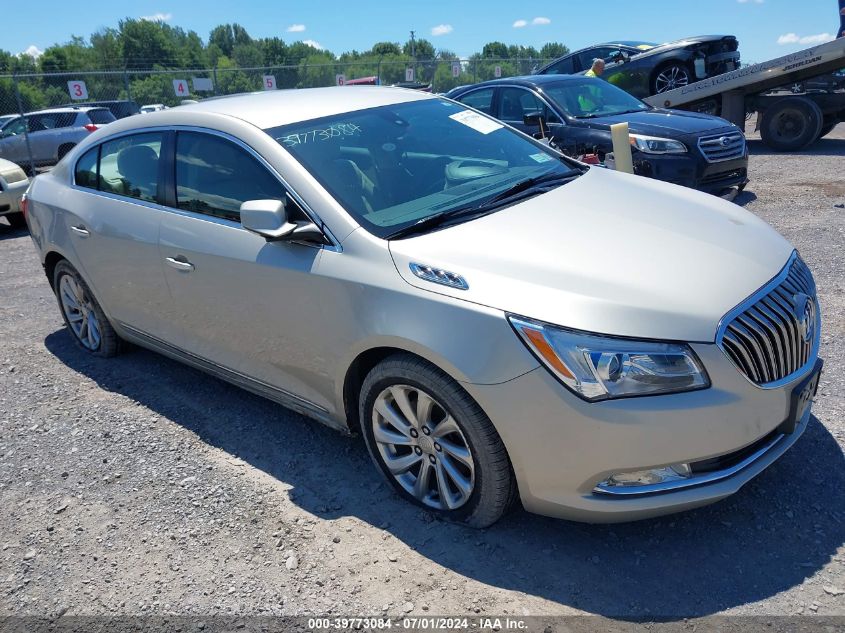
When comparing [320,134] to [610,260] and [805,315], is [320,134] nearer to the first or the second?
[610,260]

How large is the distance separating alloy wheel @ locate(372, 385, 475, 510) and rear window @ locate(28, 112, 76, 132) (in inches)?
701

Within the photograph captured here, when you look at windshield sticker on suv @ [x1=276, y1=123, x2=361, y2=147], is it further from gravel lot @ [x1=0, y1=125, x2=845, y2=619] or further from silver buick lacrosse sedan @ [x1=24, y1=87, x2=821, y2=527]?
gravel lot @ [x1=0, y1=125, x2=845, y2=619]

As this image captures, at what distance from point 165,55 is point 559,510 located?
3137 inches

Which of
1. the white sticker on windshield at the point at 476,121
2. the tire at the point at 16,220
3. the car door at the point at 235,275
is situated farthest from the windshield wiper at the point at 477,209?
the tire at the point at 16,220

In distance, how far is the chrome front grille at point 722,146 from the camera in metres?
7.88

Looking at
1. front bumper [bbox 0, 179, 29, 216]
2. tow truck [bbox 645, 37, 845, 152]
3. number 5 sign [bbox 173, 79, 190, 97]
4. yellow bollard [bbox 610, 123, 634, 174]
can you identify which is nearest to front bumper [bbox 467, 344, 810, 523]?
yellow bollard [bbox 610, 123, 634, 174]

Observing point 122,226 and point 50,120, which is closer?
point 122,226

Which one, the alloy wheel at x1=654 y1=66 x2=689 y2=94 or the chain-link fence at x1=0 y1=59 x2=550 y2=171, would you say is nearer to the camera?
the alloy wheel at x1=654 y1=66 x2=689 y2=94

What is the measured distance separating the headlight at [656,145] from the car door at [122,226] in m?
5.61

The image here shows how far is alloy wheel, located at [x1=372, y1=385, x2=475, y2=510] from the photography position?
2.92 m

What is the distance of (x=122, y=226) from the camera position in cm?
423

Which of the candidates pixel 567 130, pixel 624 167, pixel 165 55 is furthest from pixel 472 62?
pixel 165 55

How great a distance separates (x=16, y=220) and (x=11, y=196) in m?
0.86

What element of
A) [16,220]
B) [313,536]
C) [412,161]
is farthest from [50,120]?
[313,536]
